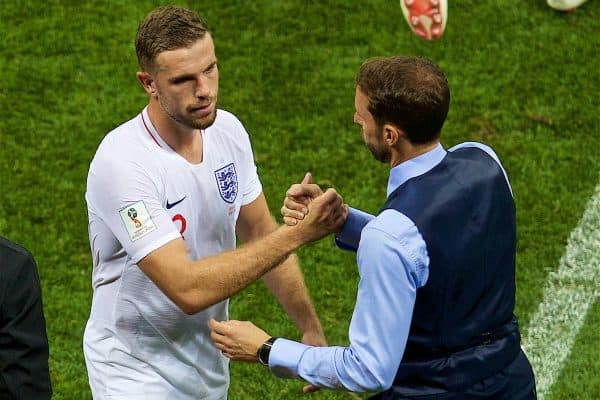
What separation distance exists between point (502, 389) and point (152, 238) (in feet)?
4.27

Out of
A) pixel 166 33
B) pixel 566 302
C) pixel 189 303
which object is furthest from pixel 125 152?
pixel 566 302

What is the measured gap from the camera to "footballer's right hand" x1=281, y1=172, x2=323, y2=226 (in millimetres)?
4234

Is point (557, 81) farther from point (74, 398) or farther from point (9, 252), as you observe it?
point (9, 252)

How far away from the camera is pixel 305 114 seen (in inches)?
326

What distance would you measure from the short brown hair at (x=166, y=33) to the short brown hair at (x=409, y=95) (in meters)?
0.74

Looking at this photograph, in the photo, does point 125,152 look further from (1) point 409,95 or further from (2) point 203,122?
(1) point 409,95

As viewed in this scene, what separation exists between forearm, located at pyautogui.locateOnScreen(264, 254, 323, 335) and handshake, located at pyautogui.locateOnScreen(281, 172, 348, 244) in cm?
60

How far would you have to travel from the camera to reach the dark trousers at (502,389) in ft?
13.2

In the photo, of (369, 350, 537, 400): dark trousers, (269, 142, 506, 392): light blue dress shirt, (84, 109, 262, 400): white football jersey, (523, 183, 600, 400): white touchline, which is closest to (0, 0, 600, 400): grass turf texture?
(523, 183, 600, 400): white touchline

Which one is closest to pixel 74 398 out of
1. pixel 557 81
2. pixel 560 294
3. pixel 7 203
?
pixel 7 203

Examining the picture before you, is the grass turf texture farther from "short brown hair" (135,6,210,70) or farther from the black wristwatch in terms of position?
"short brown hair" (135,6,210,70)

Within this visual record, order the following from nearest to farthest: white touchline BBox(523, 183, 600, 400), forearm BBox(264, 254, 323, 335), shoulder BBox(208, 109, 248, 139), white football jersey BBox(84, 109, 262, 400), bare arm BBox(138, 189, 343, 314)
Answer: bare arm BBox(138, 189, 343, 314) < white football jersey BBox(84, 109, 262, 400) < shoulder BBox(208, 109, 248, 139) < forearm BBox(264, 254, 323, 335) < white touchline BBox(523, 183, 600, 400)

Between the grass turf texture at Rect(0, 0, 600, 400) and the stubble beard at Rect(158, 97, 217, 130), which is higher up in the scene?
the stubble beard at Rect(158, 97, 217, 130)

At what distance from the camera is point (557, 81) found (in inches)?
333
